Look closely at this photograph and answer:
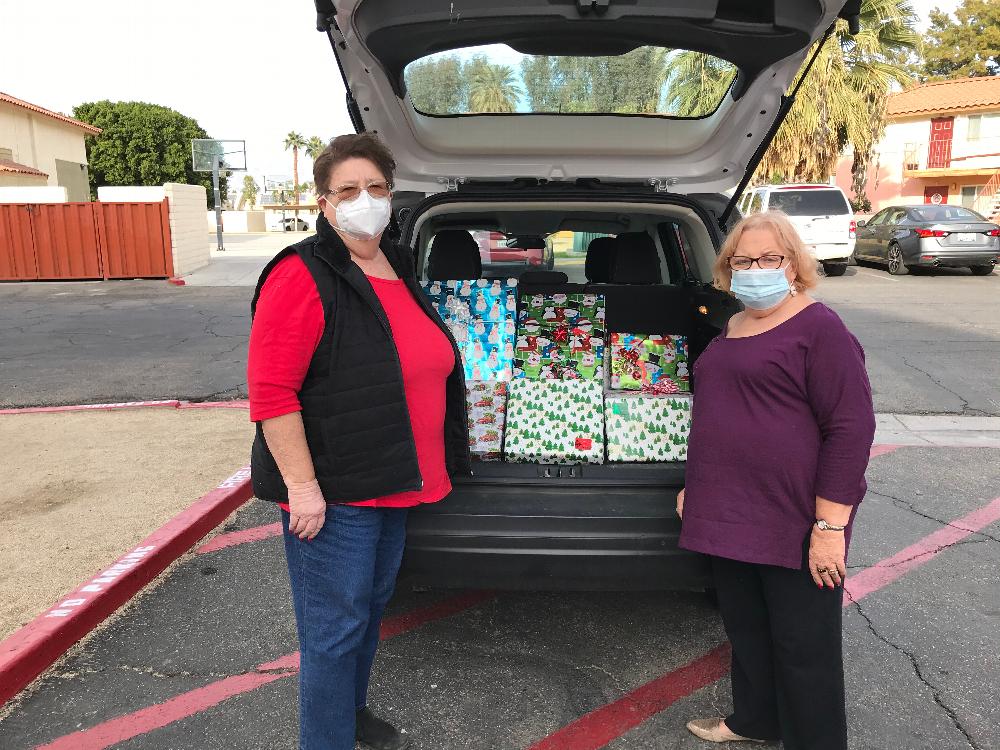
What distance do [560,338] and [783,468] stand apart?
1.87 metres

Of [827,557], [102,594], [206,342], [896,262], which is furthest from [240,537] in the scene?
[896,262]

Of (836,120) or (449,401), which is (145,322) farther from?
(836,120)

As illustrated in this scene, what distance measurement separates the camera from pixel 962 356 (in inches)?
305

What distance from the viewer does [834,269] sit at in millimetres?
15922

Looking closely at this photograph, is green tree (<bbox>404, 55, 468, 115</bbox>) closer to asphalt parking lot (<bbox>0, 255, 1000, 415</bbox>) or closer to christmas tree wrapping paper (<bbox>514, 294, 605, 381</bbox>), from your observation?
christmas tree wrapping paper (<bbox>514, 294, 605, 381</bbox>)

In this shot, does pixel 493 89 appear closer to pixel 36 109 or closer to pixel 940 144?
pixel 36 109

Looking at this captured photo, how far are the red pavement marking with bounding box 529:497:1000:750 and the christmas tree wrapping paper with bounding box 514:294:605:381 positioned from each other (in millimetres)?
1353

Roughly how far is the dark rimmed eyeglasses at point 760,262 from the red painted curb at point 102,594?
2.59 metres

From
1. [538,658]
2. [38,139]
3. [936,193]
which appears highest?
[38,139]

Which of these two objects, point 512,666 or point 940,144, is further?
point 940,144

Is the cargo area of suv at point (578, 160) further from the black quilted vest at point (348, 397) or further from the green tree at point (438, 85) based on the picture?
the black quilted vest at point (348, 397)

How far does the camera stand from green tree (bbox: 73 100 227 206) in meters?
43.5

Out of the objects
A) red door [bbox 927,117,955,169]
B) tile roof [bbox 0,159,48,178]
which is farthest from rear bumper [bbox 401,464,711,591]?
red door [bbox 927,117,955,169]

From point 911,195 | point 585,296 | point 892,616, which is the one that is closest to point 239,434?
point 585,296
